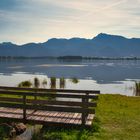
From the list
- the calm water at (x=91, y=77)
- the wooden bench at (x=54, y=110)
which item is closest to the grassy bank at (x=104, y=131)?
the wooden bench at (x=54, y=110)

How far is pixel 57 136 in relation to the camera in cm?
1305

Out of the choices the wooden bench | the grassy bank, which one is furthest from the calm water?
the wooden bench

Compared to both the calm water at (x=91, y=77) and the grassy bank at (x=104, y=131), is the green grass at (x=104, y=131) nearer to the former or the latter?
the grassy bank at (x=104, y=131)

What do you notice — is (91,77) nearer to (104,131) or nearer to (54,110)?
(54,110)

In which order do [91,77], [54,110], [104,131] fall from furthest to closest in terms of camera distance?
[91,77] < [54,110] < [104,131]

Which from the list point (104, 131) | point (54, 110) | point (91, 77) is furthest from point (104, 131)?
point (91, 77)

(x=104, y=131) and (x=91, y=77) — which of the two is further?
(x=91, y=77)

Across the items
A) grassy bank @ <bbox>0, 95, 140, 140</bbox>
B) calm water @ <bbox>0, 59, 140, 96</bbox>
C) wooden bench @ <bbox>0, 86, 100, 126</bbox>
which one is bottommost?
calm water @ <bbox>0, 59, 140, 96</bbox>

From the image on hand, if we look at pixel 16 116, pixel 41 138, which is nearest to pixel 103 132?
pixel 41 138

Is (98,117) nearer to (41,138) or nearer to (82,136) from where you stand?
(82,136)

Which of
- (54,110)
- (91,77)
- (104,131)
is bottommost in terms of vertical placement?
(91,77)

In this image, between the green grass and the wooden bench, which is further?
the wooden bench

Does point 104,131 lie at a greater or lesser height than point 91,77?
greater

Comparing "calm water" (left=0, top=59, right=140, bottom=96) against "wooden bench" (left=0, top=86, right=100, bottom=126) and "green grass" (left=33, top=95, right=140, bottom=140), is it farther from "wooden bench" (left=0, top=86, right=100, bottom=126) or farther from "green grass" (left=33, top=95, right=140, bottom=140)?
"wooden bench" (left=0, top=86, right=100, bottom=126)
